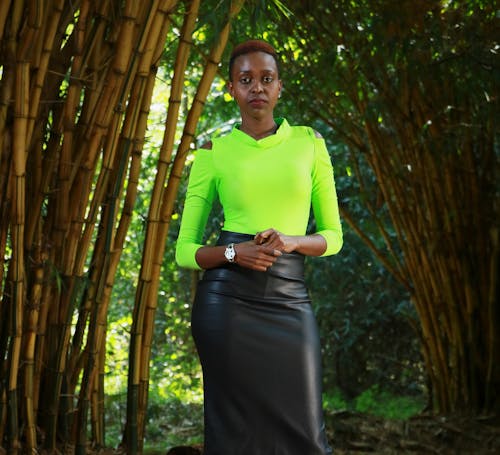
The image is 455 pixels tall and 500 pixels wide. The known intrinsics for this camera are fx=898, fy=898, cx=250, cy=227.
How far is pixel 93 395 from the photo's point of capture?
271 cm

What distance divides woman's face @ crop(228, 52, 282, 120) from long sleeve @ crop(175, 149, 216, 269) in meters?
0.13

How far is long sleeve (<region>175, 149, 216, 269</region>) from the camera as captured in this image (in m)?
1.80

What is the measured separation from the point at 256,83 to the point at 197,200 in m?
0.26

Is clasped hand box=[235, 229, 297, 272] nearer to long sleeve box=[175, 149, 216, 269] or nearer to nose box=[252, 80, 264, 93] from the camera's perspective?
long sleeve box=[175, 149, 216, 269]

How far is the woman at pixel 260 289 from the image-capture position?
1.72m

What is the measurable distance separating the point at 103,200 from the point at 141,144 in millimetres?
189

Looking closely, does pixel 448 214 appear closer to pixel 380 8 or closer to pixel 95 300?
pixel 380 8

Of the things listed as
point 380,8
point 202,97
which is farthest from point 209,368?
point 380,8

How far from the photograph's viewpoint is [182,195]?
5840 millimetres

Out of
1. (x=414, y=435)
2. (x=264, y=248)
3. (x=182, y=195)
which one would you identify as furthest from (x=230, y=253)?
(x=182, y=195)

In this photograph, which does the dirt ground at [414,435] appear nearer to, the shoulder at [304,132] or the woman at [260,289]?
the woman at [260,289]

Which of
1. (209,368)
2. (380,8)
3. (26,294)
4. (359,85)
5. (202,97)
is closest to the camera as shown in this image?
(209,368)

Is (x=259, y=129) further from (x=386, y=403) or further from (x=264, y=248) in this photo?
(x=386, y=403)

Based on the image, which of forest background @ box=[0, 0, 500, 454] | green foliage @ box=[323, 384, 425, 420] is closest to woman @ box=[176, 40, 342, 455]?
forest background @ box=[0, 0, 500, 454]
